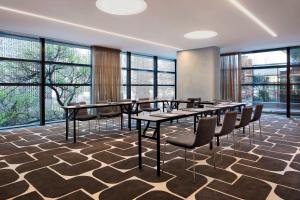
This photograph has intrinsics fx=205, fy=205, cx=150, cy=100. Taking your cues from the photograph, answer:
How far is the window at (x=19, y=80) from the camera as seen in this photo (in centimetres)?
611

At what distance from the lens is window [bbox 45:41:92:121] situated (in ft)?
23.0

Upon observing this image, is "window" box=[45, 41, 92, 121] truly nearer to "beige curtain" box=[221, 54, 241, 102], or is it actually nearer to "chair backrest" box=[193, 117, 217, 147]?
"chair backrest" box=[193, 117, 217, 147]

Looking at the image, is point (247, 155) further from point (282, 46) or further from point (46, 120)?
point (282, 46)

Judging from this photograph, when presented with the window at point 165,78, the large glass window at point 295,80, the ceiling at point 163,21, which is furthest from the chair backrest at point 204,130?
the window at point 165,78

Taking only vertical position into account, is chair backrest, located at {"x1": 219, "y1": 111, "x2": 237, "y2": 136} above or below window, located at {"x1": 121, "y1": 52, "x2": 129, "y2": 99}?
below

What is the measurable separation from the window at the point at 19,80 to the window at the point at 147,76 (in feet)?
11.9

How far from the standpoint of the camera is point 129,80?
9.48 meters

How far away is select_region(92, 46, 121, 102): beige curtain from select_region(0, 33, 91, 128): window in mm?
466

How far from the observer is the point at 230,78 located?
972 cm

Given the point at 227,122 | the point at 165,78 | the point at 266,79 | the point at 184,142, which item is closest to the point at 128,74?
the point at 165,78

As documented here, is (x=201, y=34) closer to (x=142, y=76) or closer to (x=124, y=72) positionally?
(x=124, y=72)

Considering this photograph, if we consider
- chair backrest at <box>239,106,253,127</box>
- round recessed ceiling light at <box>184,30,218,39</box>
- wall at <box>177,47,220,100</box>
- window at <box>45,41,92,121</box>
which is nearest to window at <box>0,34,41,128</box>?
window at <box>45,41,92,121</box>

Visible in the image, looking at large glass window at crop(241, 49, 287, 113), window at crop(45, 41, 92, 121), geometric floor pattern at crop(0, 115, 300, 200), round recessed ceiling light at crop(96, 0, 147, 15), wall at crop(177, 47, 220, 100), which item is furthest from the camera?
large glass window at crop(241, 49, 287, 113)

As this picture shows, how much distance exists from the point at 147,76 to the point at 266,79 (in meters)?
5.53
